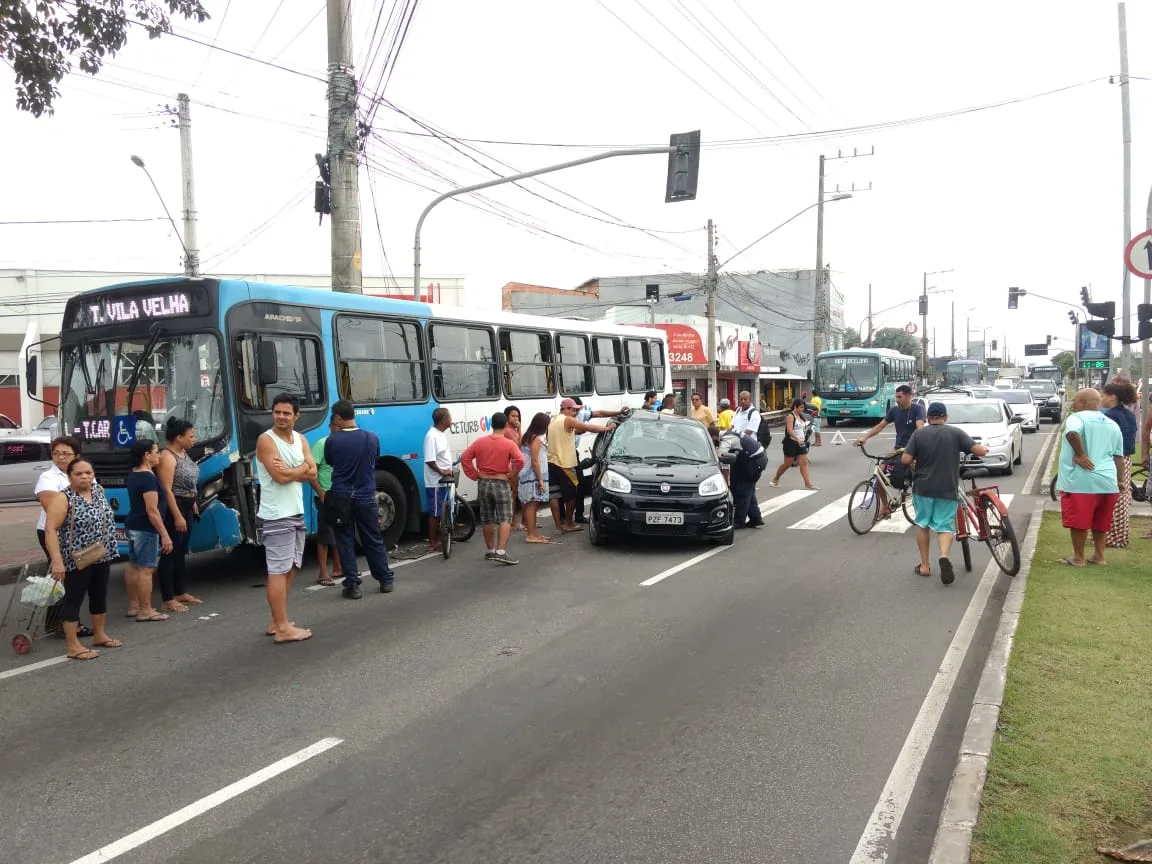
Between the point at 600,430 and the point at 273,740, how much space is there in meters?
7.90

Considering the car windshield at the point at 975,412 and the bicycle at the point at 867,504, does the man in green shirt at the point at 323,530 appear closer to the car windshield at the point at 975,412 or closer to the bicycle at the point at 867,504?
the bicycle at the point at 867,504

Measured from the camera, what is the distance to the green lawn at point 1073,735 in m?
3.71

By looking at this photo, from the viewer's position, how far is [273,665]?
20.6 ft

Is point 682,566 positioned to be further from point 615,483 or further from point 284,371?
point 284,371

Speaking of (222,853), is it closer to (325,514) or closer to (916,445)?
(325,514)

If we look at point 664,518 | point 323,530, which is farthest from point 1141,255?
point 323,530

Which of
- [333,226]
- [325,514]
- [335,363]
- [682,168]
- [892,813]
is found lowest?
[892,813]

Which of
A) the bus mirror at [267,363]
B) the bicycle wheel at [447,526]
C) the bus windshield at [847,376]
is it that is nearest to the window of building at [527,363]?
the bicycle wheel at [447,526]

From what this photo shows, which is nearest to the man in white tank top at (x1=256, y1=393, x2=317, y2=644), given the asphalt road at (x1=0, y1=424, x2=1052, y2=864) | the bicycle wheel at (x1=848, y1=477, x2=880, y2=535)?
the asphalt road at (x1=0, y1=424, x2=1052, y2=864)

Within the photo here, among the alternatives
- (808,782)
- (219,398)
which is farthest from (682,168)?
(808,782)

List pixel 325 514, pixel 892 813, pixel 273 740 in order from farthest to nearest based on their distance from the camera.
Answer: pixel 325 514 < pixel 273 740 < pixel 892 813

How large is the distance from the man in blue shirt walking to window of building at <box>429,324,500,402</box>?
370 centimetres

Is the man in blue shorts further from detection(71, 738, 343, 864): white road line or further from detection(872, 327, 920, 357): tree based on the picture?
detection(872, 327, 920, 357): tree

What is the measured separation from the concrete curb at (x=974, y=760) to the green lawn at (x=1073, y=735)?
0.05 meters
